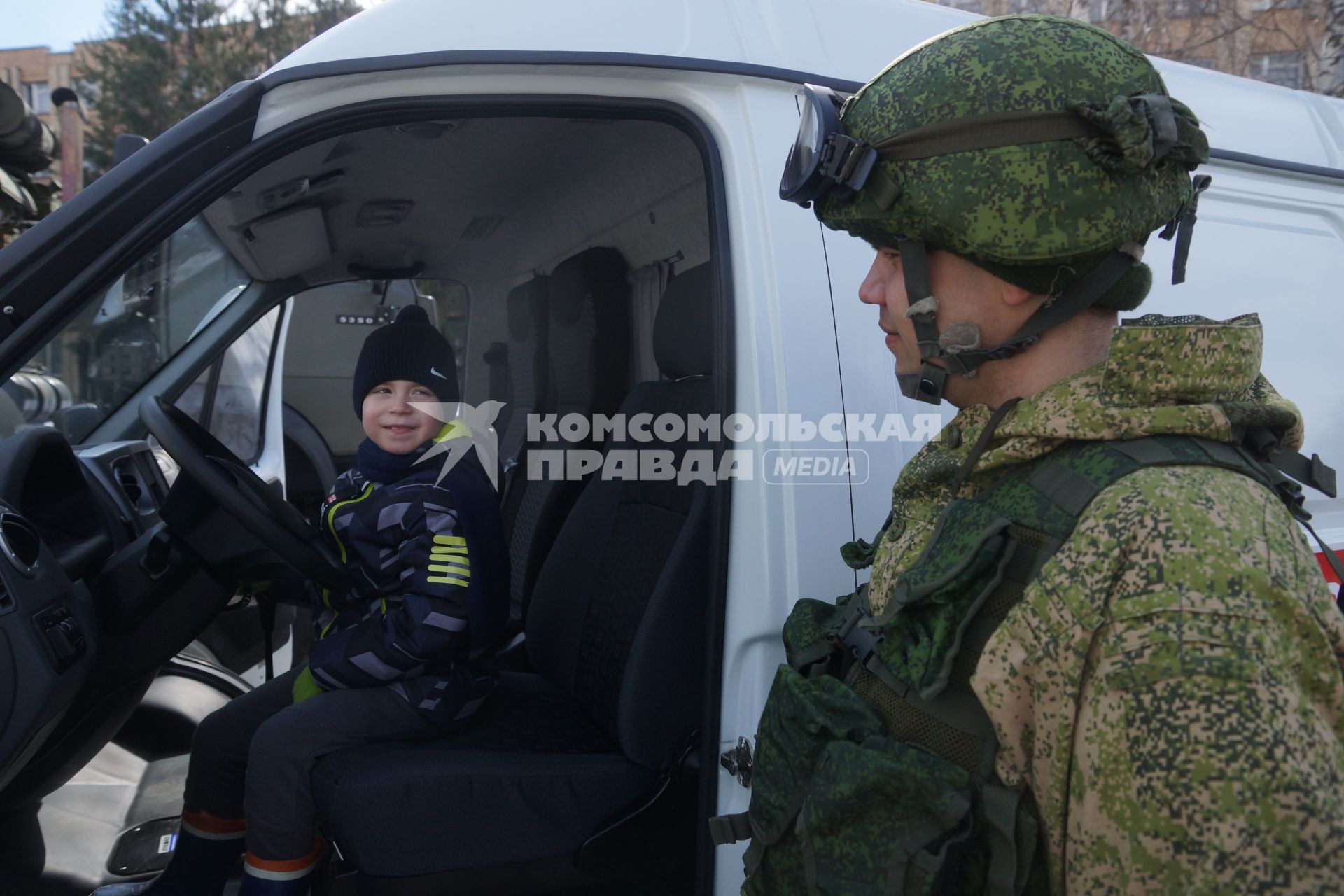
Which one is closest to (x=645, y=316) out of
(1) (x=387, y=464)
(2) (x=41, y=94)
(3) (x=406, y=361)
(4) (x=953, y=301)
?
(3) (x=406, y=361)

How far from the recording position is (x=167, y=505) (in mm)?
1867

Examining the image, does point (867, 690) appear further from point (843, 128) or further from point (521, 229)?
point (521, 229)

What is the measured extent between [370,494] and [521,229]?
1.54 metres

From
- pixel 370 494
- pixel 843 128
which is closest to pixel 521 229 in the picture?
pixel 370 494

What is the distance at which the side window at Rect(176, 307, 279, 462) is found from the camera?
3041 millimetres

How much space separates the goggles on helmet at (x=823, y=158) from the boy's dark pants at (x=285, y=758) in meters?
1.21

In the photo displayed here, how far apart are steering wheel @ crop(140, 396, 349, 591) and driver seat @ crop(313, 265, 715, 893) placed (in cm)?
36

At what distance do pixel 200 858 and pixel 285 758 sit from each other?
1.24 ft

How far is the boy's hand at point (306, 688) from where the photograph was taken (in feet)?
6.29

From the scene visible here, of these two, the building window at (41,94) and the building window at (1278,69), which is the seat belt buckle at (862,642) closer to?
the building window at (1278,69)

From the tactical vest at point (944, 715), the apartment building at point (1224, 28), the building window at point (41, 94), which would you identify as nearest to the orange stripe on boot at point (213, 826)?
the tactical vest at point (944, 715)

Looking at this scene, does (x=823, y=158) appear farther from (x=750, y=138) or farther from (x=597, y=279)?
(x=597, y=279)

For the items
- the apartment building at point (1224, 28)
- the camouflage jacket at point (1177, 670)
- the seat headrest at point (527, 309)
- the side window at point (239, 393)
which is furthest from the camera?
the apartment building at point (1224, 28)

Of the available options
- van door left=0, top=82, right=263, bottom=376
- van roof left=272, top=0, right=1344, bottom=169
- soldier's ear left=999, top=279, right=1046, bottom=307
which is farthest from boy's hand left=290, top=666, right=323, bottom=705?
soldier's ear left=999, top=279, right=1046, bottom=307
